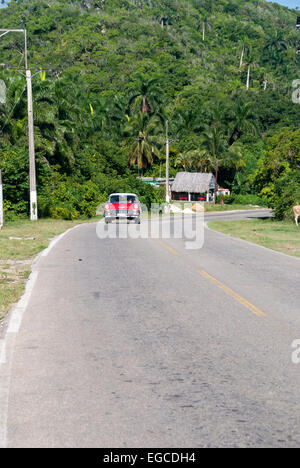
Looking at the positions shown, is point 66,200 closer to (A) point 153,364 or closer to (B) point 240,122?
(A) point 153,364

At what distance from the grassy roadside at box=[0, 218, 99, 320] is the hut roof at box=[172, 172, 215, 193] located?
54.7m

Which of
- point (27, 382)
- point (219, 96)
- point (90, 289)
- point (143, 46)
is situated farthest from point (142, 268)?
point (143, 46)

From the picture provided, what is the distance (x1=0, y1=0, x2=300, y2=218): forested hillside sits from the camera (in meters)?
38.8

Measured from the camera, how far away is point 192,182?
258ft

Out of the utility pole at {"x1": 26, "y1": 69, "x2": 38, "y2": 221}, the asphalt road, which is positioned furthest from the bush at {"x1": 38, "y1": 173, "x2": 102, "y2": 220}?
the asphalt road

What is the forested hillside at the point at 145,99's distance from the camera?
38841 millimetres

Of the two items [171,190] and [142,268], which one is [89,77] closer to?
[171,190]

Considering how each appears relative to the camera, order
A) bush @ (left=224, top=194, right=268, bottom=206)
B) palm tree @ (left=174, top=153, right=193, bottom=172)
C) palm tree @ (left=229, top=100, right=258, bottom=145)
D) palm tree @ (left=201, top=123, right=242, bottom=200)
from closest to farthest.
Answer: palm tree @ (left=201, top=123, right=242, bottom=200) → bush @ (left=224, top=194, right=268, bottom=206) → palm tree @ (left=174, top=153, right=193, bottom=172) → palm tree @ (left=229, top=100, right=258, bottom=145)

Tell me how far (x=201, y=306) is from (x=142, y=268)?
14.0 feet

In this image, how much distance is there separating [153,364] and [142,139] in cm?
6838

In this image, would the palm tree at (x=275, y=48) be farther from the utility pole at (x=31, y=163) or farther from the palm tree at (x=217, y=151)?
the utility pole at (x=31, y=163)

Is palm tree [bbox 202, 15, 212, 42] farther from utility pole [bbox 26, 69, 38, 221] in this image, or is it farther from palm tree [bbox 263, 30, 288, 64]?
utility pole [bbox 26, 69, 38, 221]

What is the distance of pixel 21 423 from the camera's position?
432 cm

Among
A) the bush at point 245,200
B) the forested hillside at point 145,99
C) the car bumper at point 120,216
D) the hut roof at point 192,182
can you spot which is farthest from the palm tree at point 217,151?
the car bumper at point 120,216
